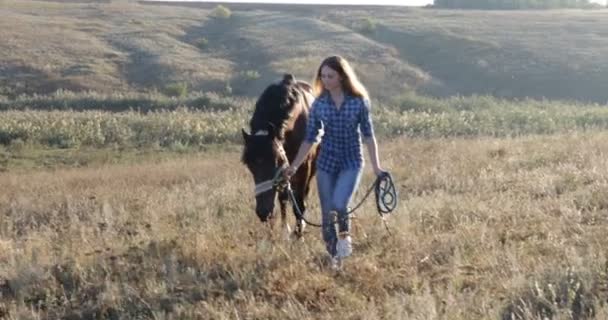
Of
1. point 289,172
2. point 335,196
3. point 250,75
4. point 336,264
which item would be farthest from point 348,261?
point 250,75

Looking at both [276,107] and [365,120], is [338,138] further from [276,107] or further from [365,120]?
[276,107]

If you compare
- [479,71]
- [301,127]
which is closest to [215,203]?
[301,127]

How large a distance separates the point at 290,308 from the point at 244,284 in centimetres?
88

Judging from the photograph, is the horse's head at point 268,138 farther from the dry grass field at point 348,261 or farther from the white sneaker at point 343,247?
the white sneaker at point 343,247

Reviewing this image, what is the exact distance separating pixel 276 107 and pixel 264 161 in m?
0.89

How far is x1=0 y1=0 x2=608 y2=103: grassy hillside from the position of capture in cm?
5000

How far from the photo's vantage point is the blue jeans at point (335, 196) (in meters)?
7.10

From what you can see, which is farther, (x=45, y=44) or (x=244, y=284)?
(x=45, y=44)

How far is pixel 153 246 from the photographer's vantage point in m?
7.88

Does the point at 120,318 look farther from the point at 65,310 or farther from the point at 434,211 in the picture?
the point at 434,211

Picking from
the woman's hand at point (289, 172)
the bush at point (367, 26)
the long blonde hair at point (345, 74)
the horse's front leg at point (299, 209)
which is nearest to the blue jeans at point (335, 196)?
the woman's hand at point (289, 172)

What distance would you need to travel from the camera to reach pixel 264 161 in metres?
7.91

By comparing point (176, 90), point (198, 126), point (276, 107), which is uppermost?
point (276, 107)

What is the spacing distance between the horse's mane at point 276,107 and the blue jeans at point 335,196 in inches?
39.3
